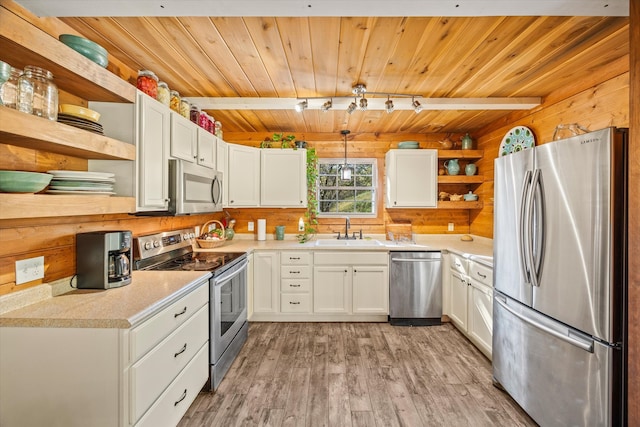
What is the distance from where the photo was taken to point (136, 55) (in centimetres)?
200

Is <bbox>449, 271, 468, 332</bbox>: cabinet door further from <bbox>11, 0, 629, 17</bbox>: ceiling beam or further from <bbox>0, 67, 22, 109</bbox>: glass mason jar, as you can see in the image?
<bbox>0, 67, 22, 109</bbox>: glass mason jar

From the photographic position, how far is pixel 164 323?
1531 millimetres

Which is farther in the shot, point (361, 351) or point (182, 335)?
point (361, 351)

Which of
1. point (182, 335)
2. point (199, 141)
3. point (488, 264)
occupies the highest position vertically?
point (199, 141)

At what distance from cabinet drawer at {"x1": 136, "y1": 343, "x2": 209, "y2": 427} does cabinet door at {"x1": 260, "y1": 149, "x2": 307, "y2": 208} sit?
196 centimetres

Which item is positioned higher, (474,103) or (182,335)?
(474,103)

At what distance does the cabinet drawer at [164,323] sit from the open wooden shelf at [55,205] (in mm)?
638

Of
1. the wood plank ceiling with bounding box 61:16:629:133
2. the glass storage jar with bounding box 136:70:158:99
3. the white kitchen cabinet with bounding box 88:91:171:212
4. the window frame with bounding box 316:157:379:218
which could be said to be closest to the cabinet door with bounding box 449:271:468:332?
the window frame with bounding box 316:157:379:218

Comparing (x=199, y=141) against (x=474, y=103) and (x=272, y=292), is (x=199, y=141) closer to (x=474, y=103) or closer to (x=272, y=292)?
(x=272, y=292)

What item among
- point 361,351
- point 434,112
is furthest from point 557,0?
point 361,351

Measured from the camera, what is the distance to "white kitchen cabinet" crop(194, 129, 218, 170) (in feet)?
8.71

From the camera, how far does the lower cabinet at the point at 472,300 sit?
8.30ft

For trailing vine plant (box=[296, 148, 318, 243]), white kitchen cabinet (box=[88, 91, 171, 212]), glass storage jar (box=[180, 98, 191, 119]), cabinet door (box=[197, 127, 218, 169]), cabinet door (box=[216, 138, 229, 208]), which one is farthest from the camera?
trailing vine plant (box=[296, 148, 318, 243])

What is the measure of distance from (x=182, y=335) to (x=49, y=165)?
118 centimetres
